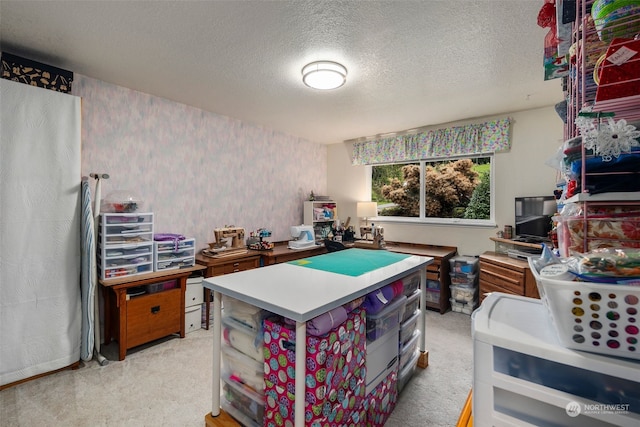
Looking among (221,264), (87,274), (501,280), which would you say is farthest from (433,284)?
(87,274)

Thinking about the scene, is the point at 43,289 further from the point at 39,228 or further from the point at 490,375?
the point at 490,375

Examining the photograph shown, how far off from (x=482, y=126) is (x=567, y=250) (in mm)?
3436

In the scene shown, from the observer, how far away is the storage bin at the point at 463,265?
348 cm

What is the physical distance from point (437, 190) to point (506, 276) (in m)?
1.60

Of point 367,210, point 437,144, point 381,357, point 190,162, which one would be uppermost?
point 437,144

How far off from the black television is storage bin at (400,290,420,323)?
6.13ft

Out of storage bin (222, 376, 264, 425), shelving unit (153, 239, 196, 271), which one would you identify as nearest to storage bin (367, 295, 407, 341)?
storage bin (222, 376, 264, 425)

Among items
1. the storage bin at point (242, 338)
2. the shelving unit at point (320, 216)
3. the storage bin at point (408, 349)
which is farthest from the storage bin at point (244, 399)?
the shelving unit at point (320, 216)

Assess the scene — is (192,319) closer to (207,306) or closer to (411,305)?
(207,306)

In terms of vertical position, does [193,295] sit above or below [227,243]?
below

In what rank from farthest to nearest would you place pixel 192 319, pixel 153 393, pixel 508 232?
pixel 508 232 < pixel 192 319 < pixel 153 393

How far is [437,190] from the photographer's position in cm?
420

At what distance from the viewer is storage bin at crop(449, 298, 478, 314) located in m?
3.49

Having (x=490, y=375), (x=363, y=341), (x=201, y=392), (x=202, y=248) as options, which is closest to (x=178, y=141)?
(x=202, y=248)
